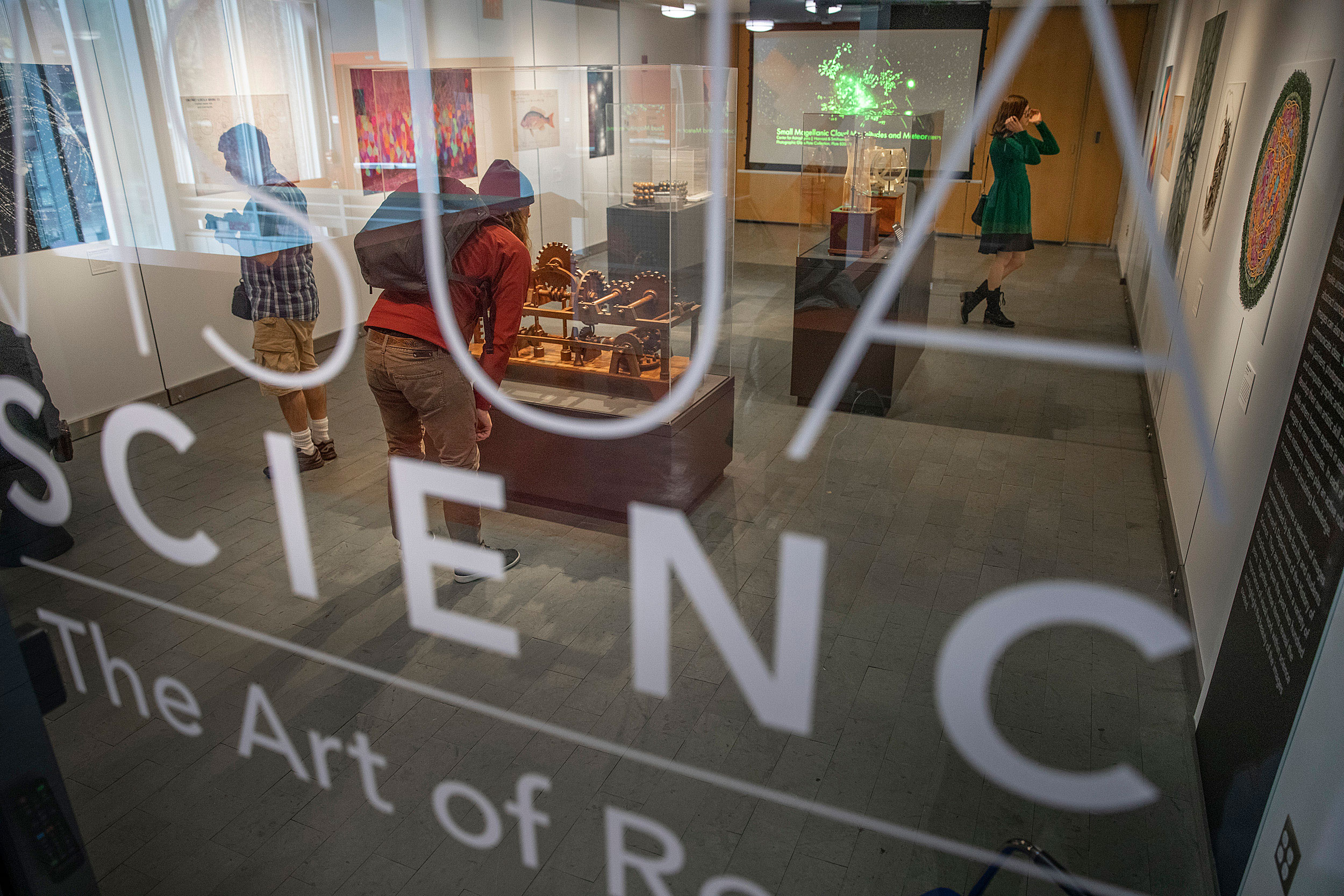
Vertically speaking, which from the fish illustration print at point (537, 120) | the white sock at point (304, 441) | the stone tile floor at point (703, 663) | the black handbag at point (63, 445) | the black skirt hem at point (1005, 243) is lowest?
the stone tile floor at point (703, 663)

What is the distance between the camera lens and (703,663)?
2.59m

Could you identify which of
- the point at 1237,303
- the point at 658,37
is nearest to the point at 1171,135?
the point at 1237,303

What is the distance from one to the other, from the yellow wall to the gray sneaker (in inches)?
70.9

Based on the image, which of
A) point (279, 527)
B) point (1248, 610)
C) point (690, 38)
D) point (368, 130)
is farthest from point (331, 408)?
point (1248, 610)

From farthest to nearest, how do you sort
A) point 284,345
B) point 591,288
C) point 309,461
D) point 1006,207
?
1. point 309,461
2. point 591,288
3. point 284,345
4. point 1006,207

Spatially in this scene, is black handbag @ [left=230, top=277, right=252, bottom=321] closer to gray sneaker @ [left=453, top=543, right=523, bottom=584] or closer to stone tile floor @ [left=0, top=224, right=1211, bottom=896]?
stone tile floor @ [left=0, top=224, right=1211, bottom=896]

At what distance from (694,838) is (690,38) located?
1767mm

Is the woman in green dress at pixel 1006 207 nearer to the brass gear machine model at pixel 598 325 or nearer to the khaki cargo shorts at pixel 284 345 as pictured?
the brass gear machine model at pixel 598 325

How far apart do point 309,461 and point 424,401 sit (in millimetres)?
1468

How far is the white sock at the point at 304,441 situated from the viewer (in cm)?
365

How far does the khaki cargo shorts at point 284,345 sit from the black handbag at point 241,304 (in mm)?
76

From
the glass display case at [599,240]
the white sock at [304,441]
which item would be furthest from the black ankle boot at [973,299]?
the white sock at [304,441]

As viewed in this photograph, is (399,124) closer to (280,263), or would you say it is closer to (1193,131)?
(280,263)

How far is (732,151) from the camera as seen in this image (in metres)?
1.96
